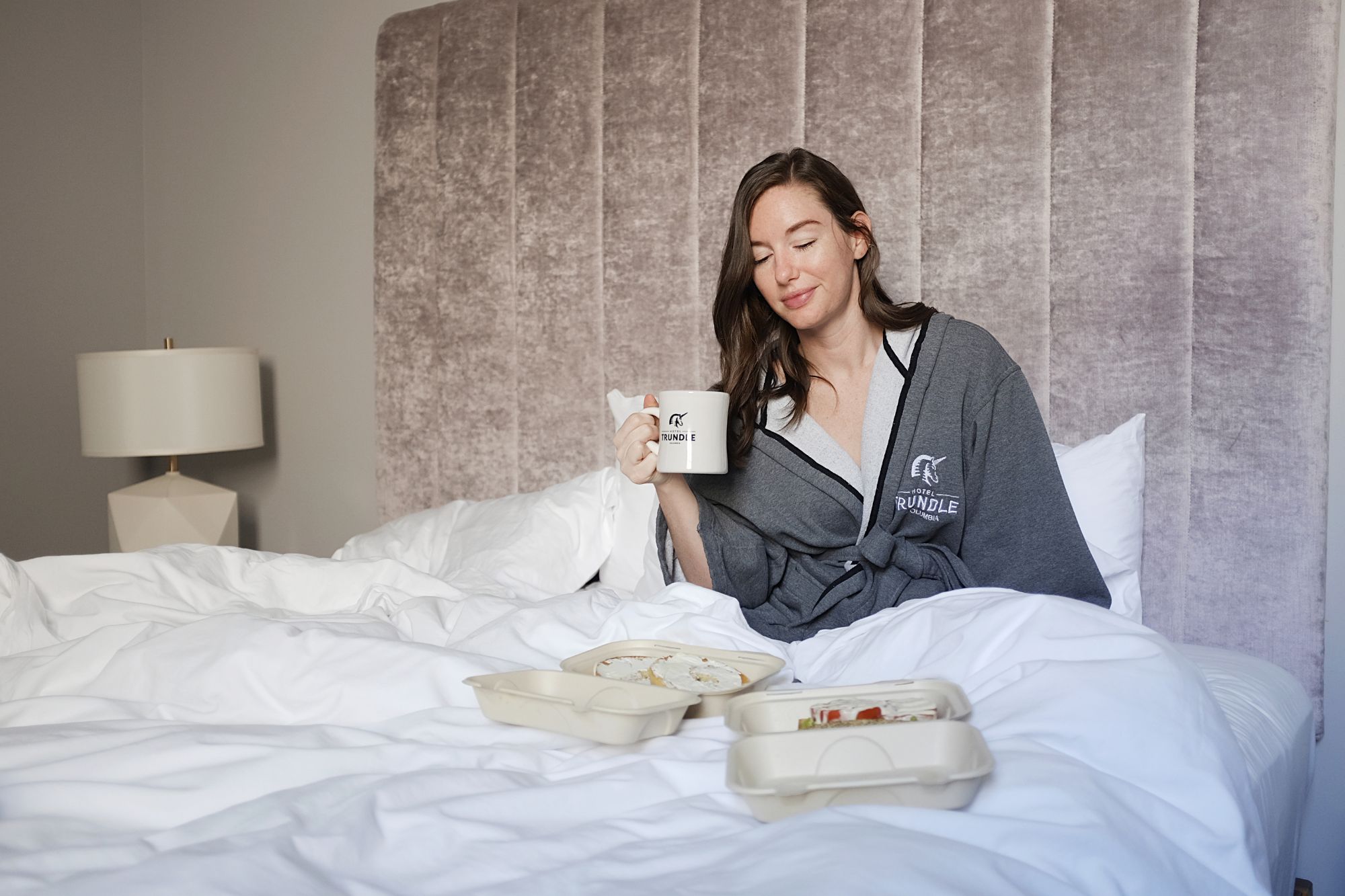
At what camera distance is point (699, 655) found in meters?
1.08

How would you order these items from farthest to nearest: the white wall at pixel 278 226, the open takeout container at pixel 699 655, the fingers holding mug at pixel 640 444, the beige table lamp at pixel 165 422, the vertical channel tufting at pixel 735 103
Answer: the white wall at pixel 278 226 → the beige table lamp at pixel 165 422 → the vertical channel tufting at pixel 735 103 → the fingers holding mug at pixel 640 444 → the open takeout container at pixel 699 655

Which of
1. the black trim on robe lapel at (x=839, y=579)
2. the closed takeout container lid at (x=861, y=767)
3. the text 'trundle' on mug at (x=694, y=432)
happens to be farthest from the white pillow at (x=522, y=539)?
the closed takeout container lid at (x=861, y=767)

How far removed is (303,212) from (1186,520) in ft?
7.09

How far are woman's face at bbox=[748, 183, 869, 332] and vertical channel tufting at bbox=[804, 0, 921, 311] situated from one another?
0.88 feet

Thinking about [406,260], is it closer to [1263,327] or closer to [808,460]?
[808,460]

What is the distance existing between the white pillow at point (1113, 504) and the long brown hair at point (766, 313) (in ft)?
1.12

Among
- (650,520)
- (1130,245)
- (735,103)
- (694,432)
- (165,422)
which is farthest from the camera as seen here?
(165,422)

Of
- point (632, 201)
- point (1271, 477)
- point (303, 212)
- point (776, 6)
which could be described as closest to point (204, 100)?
point (303, 212)

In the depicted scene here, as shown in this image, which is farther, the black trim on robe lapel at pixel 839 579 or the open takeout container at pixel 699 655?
the black trim on robe lapel at pixel 839 579

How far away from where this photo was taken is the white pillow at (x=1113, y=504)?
1532 mm

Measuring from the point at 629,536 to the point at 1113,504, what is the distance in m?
0.78

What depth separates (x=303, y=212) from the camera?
2.64 meters

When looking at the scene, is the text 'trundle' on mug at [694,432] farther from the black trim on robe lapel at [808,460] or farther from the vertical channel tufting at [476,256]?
the vertical channel tufting at [476,256]

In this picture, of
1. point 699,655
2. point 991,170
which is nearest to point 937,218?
point 991,170
